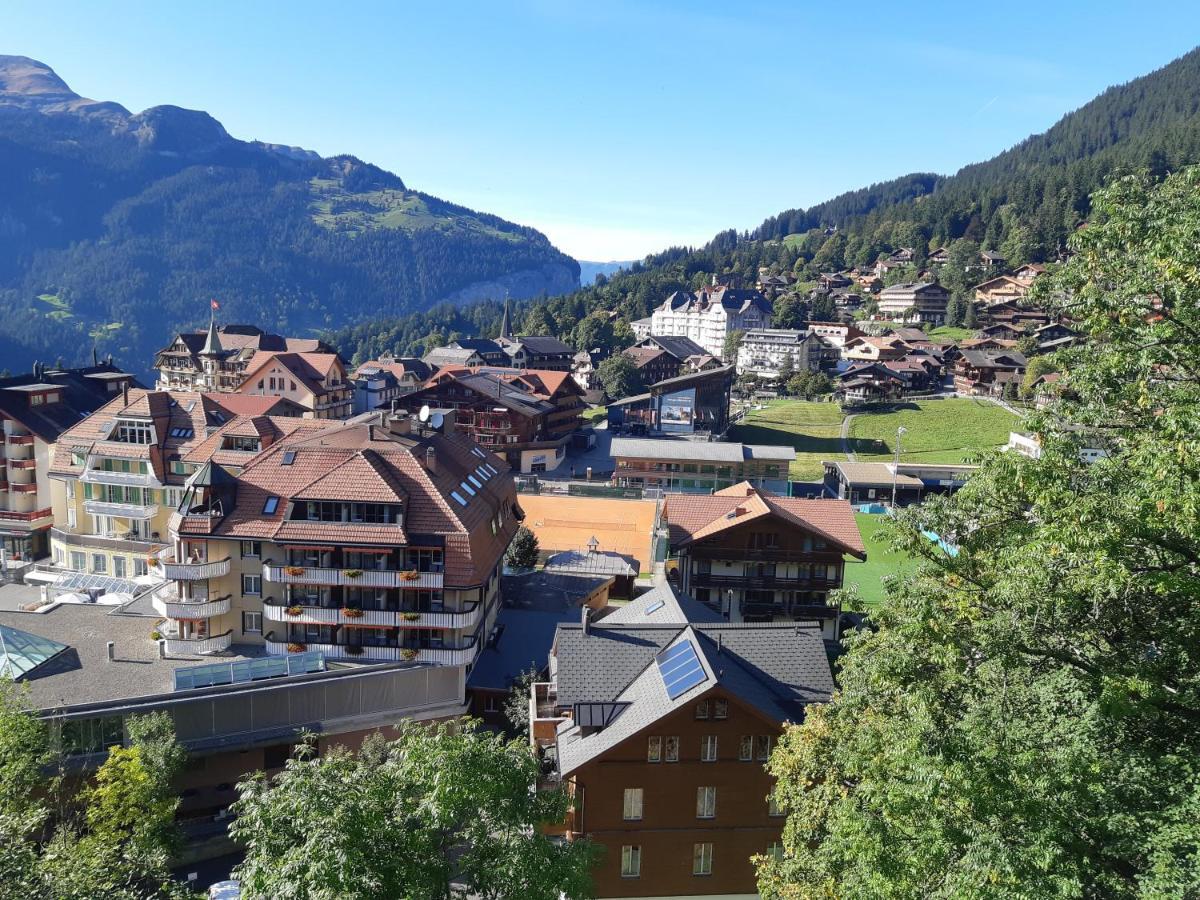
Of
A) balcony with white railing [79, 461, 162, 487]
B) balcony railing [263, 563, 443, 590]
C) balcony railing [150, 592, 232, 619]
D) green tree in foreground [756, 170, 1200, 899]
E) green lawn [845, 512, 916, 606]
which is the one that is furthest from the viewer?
green lawn [845, 512, 916, 606]

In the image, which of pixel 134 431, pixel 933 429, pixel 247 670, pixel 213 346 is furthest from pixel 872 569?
pixel 213 346

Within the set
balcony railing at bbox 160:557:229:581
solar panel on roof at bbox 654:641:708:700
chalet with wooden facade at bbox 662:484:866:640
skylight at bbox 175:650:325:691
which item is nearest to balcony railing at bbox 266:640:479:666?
skylight at bbox 175:650:325:691

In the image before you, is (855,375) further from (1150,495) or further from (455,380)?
(1150,495)

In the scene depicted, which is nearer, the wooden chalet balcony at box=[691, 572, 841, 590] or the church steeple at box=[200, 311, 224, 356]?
the wooden chalet balcony at box=[691, 572, 841, 590]

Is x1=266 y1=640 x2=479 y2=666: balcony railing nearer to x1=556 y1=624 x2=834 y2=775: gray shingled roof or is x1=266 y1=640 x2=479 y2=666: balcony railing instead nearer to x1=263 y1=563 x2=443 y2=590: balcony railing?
x1=263 y1=563 x2=443 y2=590: balcony railing

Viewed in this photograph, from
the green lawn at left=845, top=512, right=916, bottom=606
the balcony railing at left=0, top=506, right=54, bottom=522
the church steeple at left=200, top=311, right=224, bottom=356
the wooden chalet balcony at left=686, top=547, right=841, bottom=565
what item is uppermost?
the church steeple at left=200, top=311, right=224, bottom=356

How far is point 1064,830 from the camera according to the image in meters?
12.9

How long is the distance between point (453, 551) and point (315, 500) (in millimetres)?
6409

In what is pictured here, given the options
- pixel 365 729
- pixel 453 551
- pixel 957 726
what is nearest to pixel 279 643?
pixel 365 729

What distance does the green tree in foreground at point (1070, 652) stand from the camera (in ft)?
42.5

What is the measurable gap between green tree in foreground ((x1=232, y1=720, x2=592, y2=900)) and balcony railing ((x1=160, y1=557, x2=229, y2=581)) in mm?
22443

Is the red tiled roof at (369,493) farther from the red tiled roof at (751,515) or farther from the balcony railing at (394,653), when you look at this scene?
the red tiled roof at (751,515)

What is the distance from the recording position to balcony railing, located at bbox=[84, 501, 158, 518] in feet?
166

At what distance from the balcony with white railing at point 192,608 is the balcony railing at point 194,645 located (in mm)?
998
